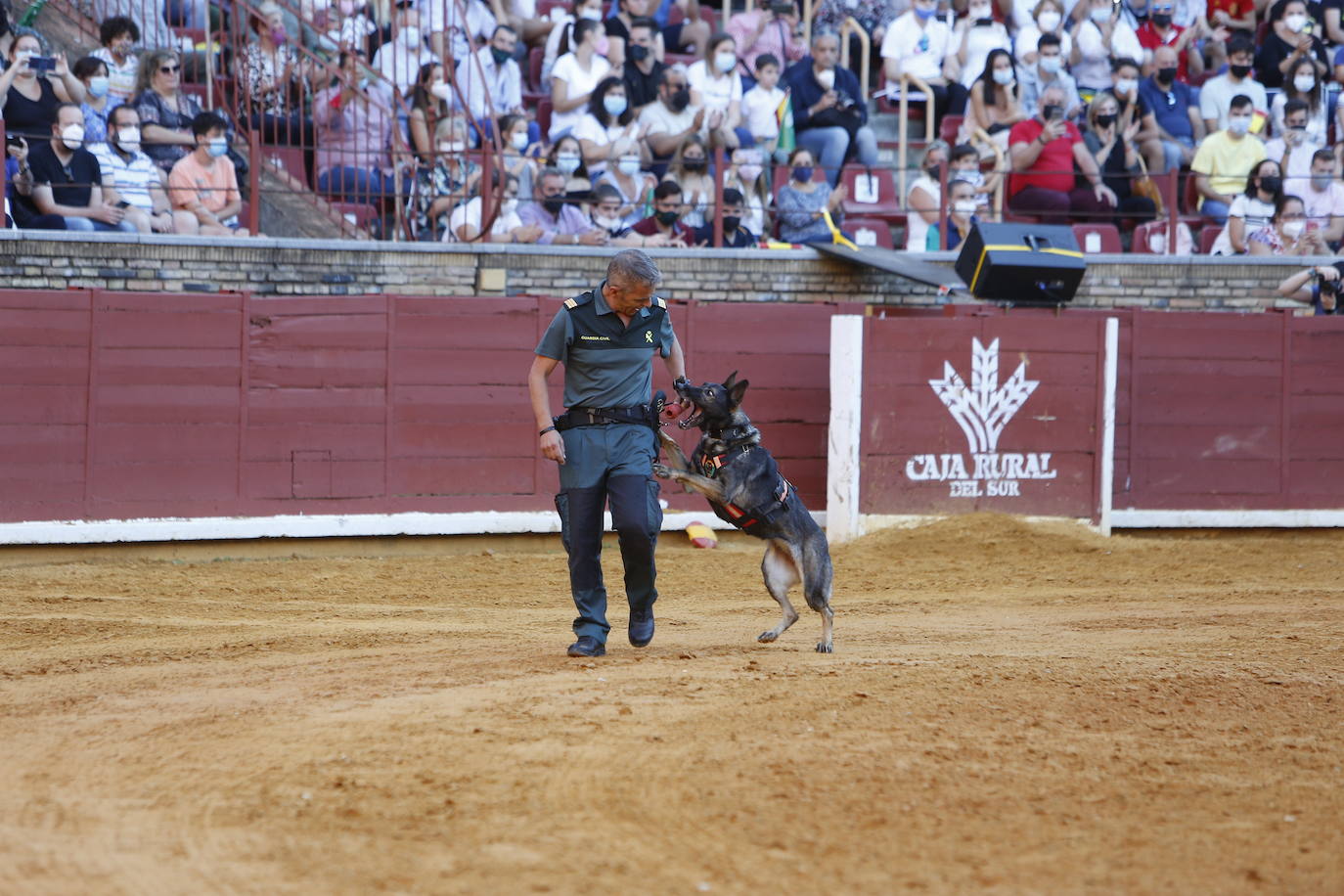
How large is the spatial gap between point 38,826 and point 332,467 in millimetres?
7089

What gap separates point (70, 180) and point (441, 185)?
2898 millimetres

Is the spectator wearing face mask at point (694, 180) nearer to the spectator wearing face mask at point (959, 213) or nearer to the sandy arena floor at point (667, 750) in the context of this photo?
the spectator wearing face mask at point (959, 213)

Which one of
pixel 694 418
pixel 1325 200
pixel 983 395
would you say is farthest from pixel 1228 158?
pixel 694 418

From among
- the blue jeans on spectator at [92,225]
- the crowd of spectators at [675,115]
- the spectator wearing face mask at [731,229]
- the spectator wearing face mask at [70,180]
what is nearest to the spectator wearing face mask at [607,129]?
the crowd of spectators at [675,115]

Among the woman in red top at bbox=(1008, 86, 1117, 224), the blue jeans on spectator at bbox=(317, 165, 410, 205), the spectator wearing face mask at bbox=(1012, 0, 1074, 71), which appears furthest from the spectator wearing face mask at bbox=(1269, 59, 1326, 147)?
the blue jeans on spectator at bbox=(317, 165, 410, 205)

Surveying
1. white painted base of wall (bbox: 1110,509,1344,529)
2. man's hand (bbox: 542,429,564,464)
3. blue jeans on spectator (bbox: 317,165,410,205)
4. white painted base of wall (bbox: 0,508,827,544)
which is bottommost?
white painted base of wall (bbox: 0,508,827,544)

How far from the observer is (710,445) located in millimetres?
7035

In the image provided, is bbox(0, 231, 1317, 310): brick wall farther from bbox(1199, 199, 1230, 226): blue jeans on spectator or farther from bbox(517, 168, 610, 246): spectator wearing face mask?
bbox(1199, 199, 1230, 226): blue jeans on spectator

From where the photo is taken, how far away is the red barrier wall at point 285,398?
10664mm

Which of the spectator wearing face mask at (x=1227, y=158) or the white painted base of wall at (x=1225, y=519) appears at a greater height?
the spectator wearing face mask at (x=1227, y=158)

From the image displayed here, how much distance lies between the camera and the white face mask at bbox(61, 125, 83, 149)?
1144cm

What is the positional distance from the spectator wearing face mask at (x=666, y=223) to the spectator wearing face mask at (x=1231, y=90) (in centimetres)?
575

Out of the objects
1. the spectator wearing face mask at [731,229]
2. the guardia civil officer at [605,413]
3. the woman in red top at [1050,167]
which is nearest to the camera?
the guardia civil officer at [605,413]

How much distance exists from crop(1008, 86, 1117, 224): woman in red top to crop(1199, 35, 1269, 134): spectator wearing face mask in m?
1.87
